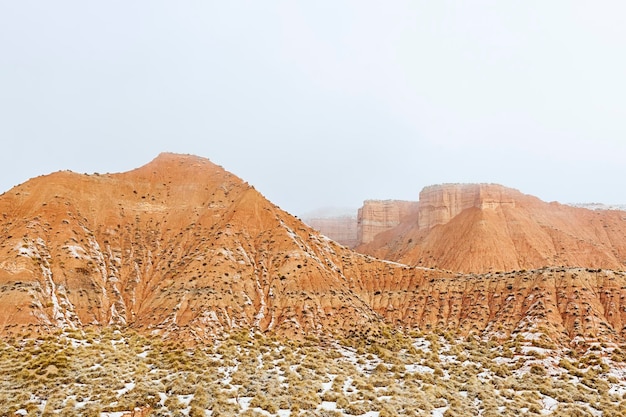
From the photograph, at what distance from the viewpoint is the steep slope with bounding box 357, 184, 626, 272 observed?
80.8 metres

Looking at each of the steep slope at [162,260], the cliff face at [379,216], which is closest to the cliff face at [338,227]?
the cliff face at [379,216]

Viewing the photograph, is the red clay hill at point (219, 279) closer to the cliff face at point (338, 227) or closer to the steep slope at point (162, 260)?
the steep slope at point (162, 260)

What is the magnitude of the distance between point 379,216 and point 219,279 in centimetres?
8115

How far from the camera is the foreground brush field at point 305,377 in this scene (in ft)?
77.4

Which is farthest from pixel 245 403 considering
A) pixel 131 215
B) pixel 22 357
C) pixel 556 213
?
pixel 556 213

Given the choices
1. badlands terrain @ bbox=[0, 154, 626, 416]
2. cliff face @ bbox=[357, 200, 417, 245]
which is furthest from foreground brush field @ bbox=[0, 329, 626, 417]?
cliff face @ bbox=[357, 200, 417, 245]

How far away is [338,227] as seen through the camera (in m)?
138

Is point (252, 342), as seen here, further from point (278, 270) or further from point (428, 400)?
point (428, 400)

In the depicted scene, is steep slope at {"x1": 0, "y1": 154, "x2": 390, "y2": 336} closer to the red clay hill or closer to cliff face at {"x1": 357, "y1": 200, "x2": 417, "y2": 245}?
the red clay hill

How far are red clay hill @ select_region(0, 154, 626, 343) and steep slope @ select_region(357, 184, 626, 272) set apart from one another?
112ft

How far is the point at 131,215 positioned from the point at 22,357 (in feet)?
86.1

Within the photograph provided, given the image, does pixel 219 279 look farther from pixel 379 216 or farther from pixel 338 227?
pixel 338 227

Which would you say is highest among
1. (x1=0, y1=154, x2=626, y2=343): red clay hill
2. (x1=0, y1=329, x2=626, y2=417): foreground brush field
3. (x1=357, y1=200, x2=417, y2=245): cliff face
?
(x1=357, y1=200, x2=417, y2=245): cliff face

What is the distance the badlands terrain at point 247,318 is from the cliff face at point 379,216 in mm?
61099
